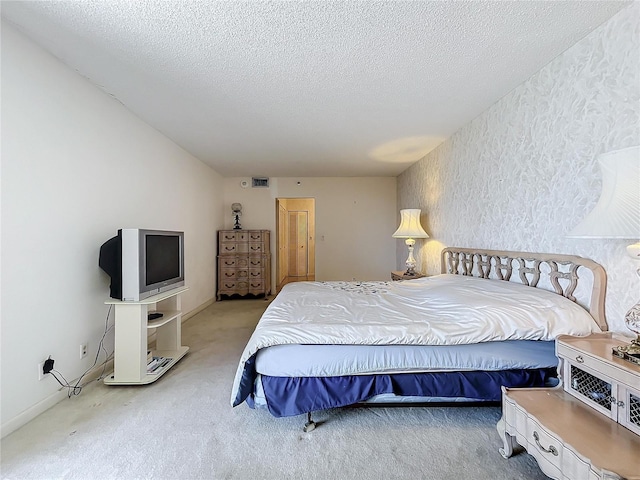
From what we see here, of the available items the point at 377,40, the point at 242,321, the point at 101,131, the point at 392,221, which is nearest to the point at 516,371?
the point at 377,40

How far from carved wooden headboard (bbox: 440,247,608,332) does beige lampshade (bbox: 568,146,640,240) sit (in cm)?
56

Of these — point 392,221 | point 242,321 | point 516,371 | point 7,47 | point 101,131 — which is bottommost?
point 242,321

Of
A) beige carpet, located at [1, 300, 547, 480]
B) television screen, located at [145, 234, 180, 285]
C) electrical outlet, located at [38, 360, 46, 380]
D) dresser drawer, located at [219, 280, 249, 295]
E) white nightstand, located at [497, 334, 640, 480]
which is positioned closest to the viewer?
white nightstand, located at [497, 334, 640, 480]

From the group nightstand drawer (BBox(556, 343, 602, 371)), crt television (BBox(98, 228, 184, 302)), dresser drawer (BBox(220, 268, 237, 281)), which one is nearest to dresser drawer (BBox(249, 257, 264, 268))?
dresser drawer (BBox(220, 268, 237, 281))

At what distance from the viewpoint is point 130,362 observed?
215cm

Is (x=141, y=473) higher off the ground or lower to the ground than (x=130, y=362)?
lower

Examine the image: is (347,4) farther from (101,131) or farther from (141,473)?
(141,473)

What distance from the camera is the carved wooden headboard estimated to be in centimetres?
160

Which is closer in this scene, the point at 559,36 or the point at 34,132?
the point at 559,36

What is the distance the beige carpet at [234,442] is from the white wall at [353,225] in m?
3.89

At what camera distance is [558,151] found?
1.87 meters

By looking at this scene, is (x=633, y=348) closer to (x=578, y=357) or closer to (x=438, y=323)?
(x=578, y=357)

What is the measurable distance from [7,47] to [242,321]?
3.27m

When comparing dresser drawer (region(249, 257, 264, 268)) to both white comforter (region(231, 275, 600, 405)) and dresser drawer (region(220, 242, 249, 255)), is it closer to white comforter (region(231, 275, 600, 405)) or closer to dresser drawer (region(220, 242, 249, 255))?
dresser drawer (region(220, 242, 249, 255))
